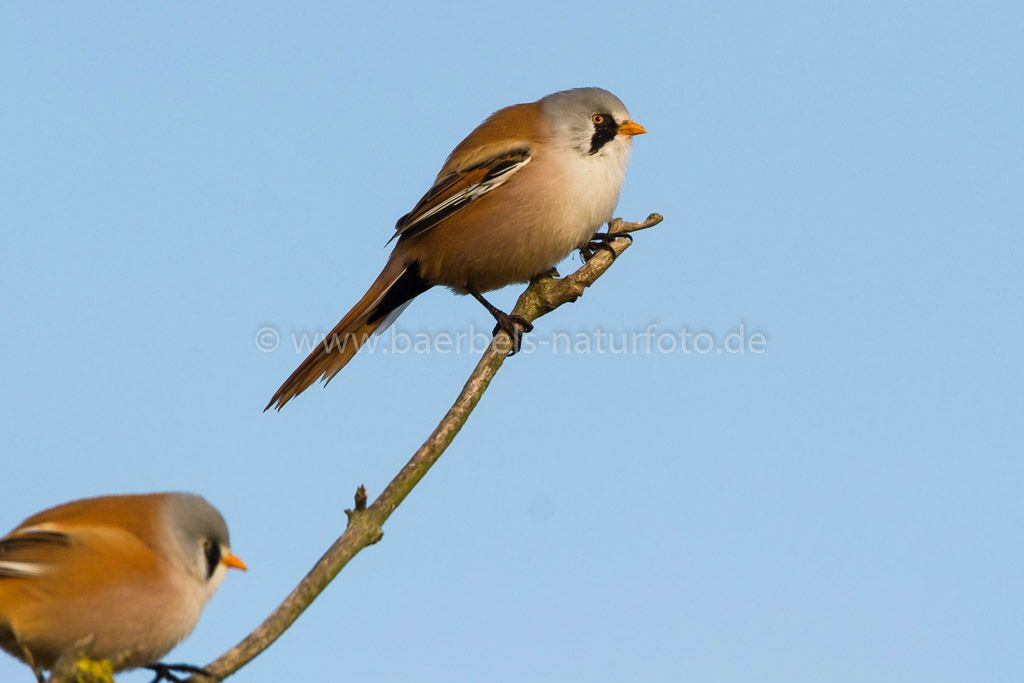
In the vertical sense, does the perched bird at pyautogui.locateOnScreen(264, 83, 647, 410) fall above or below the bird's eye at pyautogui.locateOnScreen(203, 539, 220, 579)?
above

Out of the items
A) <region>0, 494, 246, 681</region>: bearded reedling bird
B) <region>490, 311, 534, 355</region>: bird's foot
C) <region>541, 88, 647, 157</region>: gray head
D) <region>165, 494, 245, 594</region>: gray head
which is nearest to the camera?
<region>0, 494, 246, 681</region>: bearded reedling bird

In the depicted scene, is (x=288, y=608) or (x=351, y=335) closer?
(x=288, y=608)

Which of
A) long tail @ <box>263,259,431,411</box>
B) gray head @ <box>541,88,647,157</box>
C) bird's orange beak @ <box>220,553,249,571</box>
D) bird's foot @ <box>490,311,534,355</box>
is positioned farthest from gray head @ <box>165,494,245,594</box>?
gray head @ <box>541,88,647,157</box>

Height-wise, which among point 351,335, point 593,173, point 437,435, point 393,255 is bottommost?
point 437,435

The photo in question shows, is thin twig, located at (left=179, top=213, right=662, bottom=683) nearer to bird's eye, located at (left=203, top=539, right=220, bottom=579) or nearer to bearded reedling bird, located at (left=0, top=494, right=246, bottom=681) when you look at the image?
bearded reedling bird, located at (left=0, top=494, right=246, bottom=681)

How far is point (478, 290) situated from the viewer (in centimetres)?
790

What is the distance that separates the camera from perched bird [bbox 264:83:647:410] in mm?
7566

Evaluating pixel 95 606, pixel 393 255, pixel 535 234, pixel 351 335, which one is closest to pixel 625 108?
pixel 535 234

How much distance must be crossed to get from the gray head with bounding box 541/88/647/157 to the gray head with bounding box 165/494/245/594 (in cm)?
407

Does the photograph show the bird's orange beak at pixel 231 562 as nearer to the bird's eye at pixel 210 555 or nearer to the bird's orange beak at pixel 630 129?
the bird's eye at pixel 210 555

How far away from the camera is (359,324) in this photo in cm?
761

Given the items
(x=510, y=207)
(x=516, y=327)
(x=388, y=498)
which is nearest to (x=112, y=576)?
(x=388, y=498)

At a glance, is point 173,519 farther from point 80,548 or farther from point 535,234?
point 535,234

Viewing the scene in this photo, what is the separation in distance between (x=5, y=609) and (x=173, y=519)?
0.72 m
